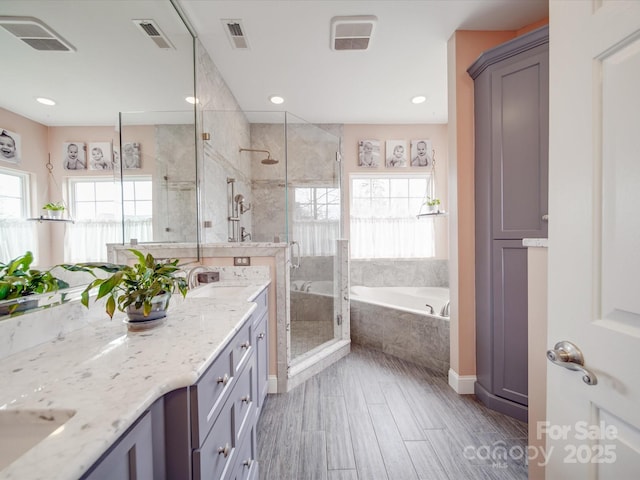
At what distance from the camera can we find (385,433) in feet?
5.57

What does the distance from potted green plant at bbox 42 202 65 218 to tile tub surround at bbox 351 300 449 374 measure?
2540mm

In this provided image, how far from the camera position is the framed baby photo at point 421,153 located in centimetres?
393

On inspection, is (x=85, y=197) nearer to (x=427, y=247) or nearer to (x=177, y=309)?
(x=177, y=309)

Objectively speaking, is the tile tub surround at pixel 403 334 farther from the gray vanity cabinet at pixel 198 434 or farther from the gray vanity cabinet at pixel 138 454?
the gray vanity cabinet at pixel 138 454

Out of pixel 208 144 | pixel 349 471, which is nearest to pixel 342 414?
pixel 349 471

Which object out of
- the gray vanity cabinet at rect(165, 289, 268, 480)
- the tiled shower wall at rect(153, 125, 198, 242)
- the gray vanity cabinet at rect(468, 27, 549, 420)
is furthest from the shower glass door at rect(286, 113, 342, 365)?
the gray vanity cabinet at rect(468, 27, 549, 420)

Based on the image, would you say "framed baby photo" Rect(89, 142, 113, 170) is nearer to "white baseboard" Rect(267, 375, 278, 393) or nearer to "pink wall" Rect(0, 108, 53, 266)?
"pink wall" Rect(0, 108, 53, 266)

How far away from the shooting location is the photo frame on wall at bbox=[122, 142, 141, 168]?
1.25m

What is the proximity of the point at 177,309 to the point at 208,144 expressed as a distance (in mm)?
1596

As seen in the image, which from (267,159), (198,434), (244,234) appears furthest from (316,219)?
(198,434)

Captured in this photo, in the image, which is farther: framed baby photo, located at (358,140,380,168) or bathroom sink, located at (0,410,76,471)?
framed baby photo, located at (358,140,380,168)

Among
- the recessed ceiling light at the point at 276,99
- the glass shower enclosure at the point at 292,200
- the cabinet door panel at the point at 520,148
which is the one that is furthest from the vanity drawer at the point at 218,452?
the recessed ceiling light at the point at 276,99

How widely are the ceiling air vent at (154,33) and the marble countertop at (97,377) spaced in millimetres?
1568

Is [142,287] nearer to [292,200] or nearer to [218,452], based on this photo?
[218,452]
